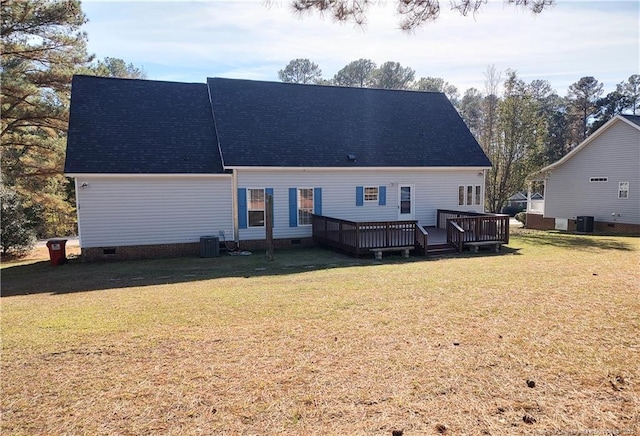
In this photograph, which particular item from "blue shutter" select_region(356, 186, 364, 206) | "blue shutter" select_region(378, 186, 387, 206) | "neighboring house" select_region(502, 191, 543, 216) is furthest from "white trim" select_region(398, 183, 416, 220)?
"neighboring house" select_region(502, 191, 543, 216)

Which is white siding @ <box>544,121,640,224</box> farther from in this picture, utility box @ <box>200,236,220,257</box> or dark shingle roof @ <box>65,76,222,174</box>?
utility box @ <box>200,236,220,257</box>

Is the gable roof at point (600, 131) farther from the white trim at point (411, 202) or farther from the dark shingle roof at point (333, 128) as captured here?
the white trim at point (411, 202)

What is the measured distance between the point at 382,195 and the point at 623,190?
1399 centimetres

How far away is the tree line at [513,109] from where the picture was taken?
26359mm

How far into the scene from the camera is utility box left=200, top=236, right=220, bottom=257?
Answer: 1402 cm

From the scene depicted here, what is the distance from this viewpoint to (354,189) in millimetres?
16438

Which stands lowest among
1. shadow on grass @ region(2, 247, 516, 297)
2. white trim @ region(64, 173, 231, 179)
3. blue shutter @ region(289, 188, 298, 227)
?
shadow on grass @ region(2, 247, 516, 297)

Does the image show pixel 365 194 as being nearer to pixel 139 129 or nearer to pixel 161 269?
pixel 161 269

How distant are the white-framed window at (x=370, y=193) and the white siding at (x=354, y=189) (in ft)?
0.52

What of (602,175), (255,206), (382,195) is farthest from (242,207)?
(602,175)

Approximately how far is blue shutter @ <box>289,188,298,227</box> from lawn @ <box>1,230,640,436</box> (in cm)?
733

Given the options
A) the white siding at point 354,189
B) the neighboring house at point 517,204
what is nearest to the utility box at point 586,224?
the white siding at point 354,189

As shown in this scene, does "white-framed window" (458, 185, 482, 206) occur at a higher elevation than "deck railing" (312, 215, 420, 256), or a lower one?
higher

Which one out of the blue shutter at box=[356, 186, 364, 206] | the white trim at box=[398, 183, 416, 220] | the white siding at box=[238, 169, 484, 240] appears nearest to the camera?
the white siding at box=[238, 169, 484, 240]
